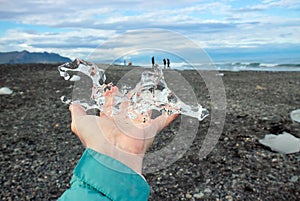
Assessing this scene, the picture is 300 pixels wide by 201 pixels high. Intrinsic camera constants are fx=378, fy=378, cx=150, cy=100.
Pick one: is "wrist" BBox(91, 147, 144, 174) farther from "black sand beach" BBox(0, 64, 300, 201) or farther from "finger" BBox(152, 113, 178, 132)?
"black sand beach" BBox(0, 64, 300, 201)

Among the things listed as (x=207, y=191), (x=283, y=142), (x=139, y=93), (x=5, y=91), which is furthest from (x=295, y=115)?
(x=5, y=91)

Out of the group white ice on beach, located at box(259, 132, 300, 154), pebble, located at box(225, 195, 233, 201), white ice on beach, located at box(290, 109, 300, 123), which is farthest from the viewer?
white ice on beach, located at box(290, 109, 300, 123)

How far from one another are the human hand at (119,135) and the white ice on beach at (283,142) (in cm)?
269

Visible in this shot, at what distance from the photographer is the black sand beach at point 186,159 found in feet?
9.38

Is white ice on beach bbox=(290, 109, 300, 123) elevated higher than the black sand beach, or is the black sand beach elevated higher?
white ice on beach bbox=(290, 109, 300, 123)

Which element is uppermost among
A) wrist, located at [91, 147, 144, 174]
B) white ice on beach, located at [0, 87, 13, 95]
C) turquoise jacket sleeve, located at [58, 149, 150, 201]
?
wrist, located at [91, 147, 144, 174]

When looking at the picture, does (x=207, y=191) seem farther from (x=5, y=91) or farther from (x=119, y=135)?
(x=5, y=91)

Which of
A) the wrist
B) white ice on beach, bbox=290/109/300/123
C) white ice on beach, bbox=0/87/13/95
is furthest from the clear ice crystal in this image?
white ice on beach, bbox=0/87/13/95

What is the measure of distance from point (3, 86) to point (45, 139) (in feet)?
11.3

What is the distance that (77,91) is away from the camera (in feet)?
4.70

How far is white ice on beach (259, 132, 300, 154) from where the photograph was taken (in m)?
3.61

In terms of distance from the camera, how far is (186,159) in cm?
342

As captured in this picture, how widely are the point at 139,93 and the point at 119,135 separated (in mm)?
251

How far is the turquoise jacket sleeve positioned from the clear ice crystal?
223 mm
